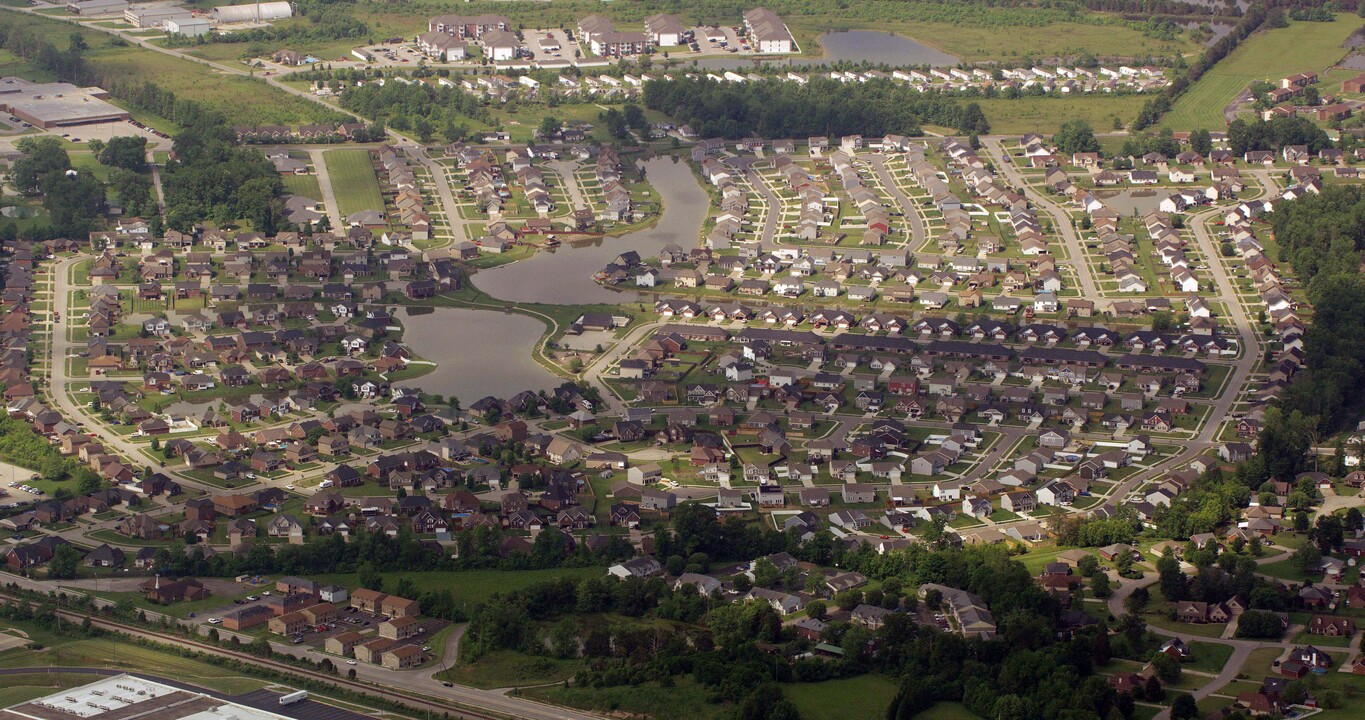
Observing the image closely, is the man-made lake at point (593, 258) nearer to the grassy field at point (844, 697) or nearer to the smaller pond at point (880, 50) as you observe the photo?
the smaller pond at point (880, 50)

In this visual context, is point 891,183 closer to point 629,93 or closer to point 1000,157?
point 1000,157

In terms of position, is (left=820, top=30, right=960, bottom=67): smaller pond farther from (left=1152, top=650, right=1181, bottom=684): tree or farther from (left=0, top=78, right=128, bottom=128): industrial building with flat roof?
(left=1152, top=650, right=1181, bottom=684): tree

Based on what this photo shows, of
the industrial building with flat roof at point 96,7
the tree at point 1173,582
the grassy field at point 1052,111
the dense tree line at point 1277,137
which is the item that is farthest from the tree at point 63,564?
the industrial building with flat roof at point 96,7

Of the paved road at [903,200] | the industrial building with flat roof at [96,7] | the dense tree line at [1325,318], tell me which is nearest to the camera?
the dense tree line at [1325,318]

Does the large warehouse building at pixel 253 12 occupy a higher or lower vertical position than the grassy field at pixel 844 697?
higher

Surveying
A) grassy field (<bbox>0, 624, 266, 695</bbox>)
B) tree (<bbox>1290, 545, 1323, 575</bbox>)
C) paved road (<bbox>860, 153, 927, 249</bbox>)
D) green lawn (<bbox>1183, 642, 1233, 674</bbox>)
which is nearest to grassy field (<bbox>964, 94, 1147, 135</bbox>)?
paved road (<bbox>860, 153, 927, 249</bbox>)

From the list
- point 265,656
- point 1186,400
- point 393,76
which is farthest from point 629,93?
point 265,656
